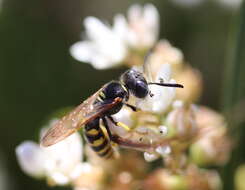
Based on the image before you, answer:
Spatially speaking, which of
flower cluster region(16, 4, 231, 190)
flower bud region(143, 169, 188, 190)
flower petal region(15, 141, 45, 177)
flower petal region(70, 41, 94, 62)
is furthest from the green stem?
flower petal region(15, 141, 45, 177)

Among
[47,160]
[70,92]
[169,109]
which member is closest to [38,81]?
[70,92]

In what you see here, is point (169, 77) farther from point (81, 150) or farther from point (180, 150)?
point (81, 150)

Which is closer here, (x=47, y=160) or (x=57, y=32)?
(x=47, y=160)

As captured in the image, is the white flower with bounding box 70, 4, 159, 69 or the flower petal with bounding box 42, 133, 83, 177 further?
the white flower with bounding box 70, 4, 159, 69

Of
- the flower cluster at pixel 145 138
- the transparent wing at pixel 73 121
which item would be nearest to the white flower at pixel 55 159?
the flower cluster at pixel 145 138

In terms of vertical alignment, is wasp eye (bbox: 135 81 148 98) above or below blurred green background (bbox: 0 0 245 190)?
above

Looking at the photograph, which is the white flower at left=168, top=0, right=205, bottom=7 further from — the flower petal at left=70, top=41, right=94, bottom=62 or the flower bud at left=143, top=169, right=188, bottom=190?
the flower bud at left=143, top=169, right=188, bottom=190

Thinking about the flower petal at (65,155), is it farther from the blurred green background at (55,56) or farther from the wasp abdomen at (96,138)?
the blurred green background at (55,56)
